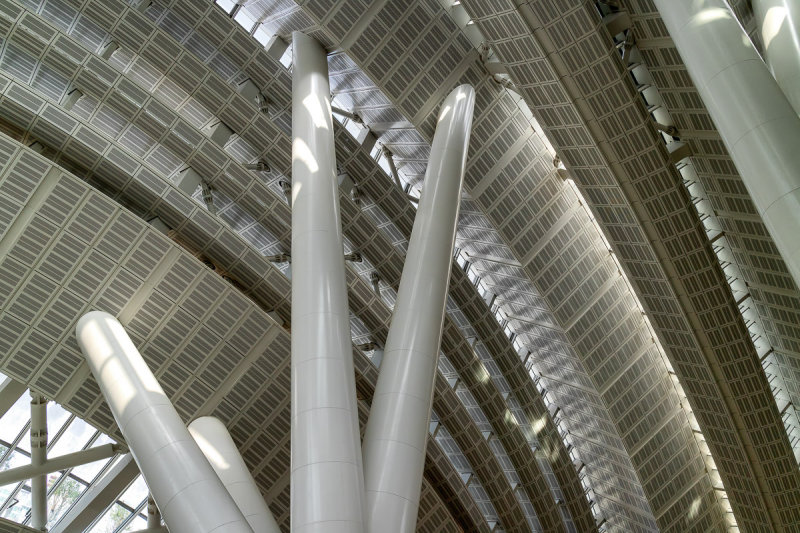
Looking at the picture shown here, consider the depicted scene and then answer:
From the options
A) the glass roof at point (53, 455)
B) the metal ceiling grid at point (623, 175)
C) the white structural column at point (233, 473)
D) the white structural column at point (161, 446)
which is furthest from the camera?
the glass roof at point (53, 455)

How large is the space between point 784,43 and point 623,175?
26.7 ft

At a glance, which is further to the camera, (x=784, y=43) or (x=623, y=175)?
(x=623, y=175)

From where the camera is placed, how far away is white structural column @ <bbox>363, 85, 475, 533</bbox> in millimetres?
8109

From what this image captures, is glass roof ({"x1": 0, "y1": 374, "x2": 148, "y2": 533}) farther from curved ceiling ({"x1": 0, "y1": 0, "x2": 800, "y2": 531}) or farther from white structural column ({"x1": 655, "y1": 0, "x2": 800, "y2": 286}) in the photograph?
white structural column ({"x1": 655, "y1": 0, "x2": 800, "y2": 286})

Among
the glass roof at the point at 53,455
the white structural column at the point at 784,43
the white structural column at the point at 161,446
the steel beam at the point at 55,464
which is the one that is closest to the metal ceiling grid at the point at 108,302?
the steel beam at the point at 55,464

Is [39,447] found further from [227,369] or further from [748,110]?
[748,110]

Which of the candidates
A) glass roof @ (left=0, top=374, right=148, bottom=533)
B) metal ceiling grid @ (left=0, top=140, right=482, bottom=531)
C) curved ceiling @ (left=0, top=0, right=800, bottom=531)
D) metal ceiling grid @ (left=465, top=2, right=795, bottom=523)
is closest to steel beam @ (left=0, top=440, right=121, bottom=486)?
metal ceiling grid @ (left=0, top=140, right=482, bottom=531)

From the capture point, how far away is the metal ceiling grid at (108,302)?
13.9 m

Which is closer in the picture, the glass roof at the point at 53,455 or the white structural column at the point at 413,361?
the white structural column at the point at 413,361

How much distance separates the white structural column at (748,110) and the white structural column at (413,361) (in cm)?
422

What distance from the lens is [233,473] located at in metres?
11.5

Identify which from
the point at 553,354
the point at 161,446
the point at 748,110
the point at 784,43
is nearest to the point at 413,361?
the point at 161,446

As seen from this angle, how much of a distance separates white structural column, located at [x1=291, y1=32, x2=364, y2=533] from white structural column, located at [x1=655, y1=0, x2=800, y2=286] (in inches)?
183

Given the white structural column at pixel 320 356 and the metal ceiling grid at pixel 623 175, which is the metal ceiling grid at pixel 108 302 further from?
the metal ceiling grid at pixel 623 175
